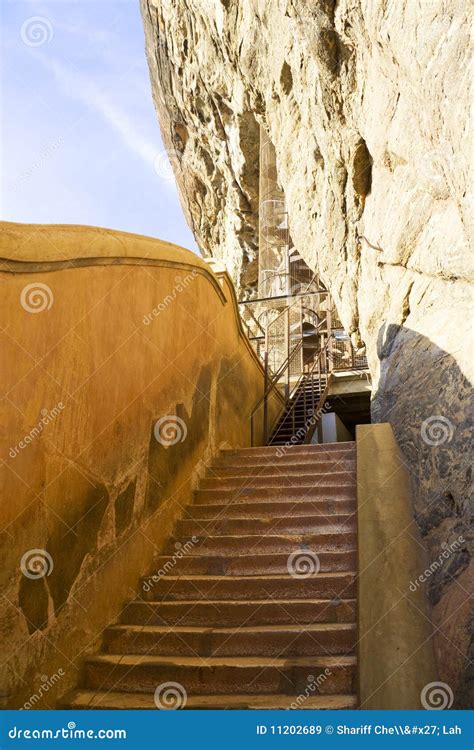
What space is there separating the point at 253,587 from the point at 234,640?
0.49 m

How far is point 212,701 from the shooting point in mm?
2930

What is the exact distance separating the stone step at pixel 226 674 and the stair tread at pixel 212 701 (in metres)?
0.06

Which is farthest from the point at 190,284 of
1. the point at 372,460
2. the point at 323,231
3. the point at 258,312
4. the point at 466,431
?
the point at 258,312

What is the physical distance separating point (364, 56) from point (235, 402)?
13.3 feet

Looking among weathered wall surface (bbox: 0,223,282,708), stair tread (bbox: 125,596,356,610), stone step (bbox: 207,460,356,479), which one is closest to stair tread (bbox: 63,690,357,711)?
weathered wall surface (bbox: 0,223,282,708)

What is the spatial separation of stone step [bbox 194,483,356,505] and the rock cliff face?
595 mm

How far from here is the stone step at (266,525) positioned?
4.38m

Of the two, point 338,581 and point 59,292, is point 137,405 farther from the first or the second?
point 338,581

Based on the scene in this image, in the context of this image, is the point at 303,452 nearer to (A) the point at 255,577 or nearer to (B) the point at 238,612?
(A) the point at 255,577

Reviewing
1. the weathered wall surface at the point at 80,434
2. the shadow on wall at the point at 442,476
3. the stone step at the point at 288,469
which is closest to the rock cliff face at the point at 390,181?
the shadow on wall at the point at 442,476

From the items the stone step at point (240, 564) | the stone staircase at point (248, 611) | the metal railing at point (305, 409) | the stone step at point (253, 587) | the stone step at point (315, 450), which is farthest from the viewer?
the metal railing at point (305, 409)

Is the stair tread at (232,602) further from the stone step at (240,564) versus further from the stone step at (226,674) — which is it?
the stone step at (226,674)

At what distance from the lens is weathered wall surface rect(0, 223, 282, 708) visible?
2754mm

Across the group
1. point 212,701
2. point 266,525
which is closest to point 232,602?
point 212,701
